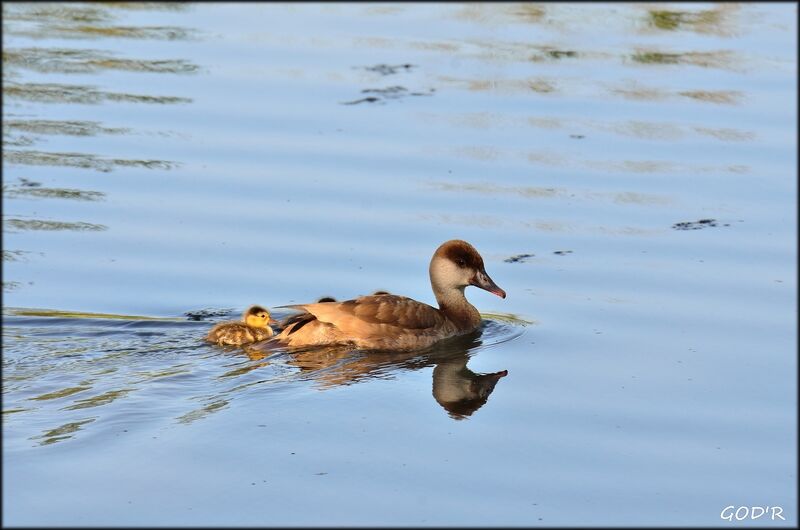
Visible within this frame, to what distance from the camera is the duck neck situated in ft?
39.2

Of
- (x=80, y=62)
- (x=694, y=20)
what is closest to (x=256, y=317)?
(x=80, y=62)

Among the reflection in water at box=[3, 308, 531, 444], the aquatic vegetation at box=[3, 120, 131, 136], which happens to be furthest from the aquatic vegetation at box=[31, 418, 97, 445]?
the aquatic vegetation at box=[3, 120, 131, 136]

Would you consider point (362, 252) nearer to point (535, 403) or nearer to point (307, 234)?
point (307, 234)

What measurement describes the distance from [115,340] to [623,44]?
1019 centimetres

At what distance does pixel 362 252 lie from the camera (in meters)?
12.6

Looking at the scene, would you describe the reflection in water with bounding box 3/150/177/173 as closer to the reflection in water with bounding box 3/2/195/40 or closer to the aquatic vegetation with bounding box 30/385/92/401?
the reflection in water with bounding box 3/2/195/40

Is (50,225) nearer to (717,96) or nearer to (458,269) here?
(458,269)

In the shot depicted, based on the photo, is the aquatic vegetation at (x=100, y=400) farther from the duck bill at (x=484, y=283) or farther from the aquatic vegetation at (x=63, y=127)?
the aquatic vegetation at (x=63, y=127)

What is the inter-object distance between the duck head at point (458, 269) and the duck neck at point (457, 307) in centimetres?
5

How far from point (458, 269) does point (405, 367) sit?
139cm

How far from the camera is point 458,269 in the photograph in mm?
11922

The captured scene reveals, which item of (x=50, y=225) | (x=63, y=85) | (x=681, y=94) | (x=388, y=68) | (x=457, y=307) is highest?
(x=63, y=85)

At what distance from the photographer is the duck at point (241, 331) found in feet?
35.3

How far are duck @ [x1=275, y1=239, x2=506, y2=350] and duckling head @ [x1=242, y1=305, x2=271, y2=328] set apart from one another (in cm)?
19
